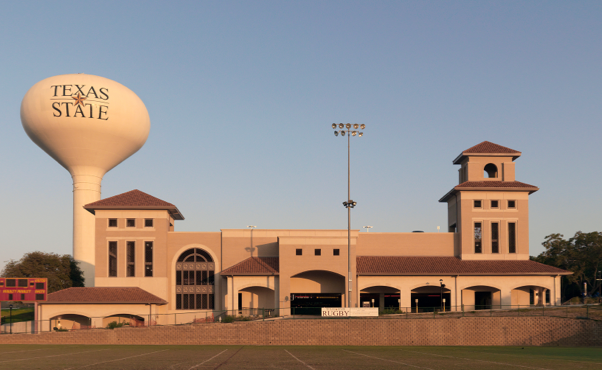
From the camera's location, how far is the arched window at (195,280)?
5934 centimetres

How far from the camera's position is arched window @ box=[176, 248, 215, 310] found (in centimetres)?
5934

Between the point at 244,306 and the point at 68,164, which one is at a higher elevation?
the point at 68,164

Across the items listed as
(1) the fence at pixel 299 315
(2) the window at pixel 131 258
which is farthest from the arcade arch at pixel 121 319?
(2) the window at pixel 131 258

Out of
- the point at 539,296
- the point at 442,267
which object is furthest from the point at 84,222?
the point at 539,296

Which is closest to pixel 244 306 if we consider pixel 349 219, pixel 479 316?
pixel 349 219

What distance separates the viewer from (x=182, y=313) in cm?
5406

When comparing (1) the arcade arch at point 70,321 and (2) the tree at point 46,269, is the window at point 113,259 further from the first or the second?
(2) the tree at point 46,269

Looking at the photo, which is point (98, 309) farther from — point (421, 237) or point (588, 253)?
point (588, 253)

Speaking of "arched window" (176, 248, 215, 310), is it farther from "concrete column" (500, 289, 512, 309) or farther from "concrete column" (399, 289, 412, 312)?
"concrete column" (500, 289, 512, 309)

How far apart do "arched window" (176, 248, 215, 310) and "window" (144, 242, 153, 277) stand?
2.68 m

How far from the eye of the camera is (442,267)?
57.3m

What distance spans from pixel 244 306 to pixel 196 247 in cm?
785

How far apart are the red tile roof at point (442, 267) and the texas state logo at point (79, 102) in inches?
1313

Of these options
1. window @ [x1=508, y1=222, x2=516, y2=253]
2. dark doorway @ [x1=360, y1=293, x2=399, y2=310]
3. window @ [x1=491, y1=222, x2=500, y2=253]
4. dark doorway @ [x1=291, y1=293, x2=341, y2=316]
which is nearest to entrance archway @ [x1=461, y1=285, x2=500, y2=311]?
window @ [x1=491, y1=222, x2=500, y2=253]
